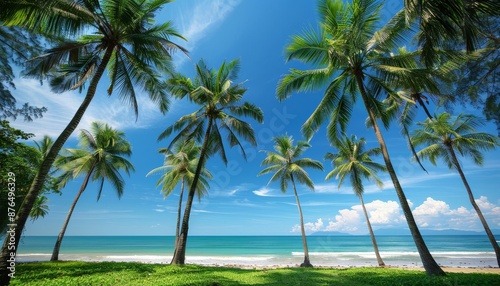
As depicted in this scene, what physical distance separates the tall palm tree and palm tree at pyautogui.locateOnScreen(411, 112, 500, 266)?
671 inches

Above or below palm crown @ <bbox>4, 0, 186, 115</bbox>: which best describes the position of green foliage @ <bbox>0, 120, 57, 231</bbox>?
below

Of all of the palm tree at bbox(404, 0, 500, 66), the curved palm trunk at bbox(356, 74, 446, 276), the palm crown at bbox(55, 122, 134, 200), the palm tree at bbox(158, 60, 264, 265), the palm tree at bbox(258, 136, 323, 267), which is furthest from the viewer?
the palm tree at bbox(258, 136, 323, 267)

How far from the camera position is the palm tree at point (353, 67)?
26.4 ft

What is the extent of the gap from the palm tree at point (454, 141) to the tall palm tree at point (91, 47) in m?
17.0

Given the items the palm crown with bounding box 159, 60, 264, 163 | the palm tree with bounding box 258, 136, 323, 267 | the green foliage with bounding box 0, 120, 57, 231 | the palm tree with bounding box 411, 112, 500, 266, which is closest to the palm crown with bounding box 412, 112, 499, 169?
the palm tree with bounding box 411, 112, 500, 266

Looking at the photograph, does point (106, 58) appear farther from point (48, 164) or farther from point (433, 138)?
point (433, 138)

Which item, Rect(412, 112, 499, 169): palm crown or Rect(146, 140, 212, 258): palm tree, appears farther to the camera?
Rect(146, 140, 212, 258): palm tree

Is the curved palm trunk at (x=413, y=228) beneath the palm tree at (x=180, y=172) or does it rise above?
beneath

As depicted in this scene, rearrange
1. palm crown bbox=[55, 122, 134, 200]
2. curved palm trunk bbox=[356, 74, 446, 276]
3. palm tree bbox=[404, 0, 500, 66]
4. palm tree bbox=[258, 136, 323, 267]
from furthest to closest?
palm tree bbox=[258, 136, 323, 267] < palm crown bbox=[55, 122, 134, 200] < curved palm trunk bbox=[356, 74, 446, 276] < palm tree bbox=[404, 0, 500, 66]

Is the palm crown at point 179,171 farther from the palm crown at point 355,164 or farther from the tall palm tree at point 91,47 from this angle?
the palm crown at point 355,164

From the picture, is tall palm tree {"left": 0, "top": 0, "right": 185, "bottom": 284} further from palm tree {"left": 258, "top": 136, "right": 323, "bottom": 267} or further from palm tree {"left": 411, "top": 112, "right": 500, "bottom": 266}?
palm tree {"left": 411, "top": 112, "right": 500, "bottom": 266}

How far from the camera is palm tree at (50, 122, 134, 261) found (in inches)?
640

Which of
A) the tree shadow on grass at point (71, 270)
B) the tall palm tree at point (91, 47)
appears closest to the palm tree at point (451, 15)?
the tall palm tree at point (91, 47)

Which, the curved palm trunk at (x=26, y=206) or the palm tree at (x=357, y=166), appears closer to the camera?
the curved palm trunk at (x=26, y=206)
